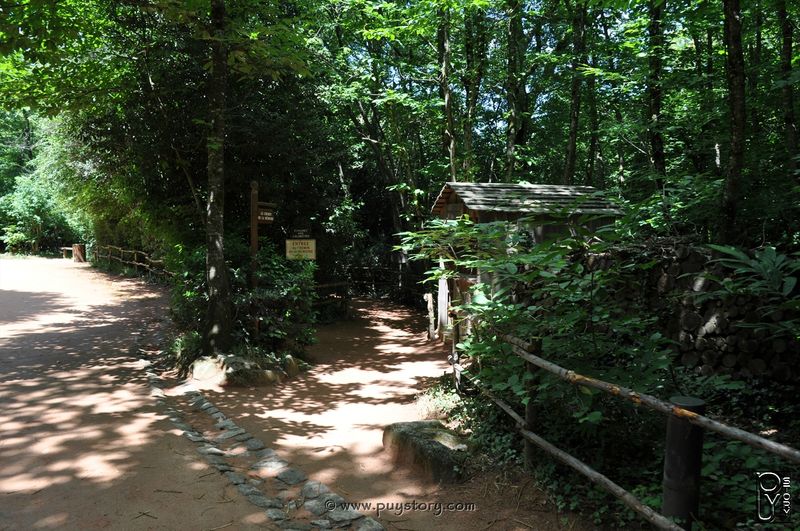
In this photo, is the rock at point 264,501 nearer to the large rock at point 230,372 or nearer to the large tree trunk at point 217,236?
the large rock at point 230,372

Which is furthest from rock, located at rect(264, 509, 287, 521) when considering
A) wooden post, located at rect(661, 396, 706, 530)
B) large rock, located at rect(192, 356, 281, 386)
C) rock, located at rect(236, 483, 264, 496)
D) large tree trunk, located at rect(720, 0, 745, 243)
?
large tree trunk, located at rect(720, 0, 745, 243)

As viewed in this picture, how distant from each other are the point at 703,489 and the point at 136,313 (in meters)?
11.8

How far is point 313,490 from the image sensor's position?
12.5 ft

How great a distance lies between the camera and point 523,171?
42.9ft

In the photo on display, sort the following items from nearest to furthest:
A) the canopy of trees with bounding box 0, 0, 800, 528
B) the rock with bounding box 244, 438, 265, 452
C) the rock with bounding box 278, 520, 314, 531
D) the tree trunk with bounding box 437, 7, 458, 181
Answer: the rock with bounding box 278, 520, 314, 531
the rock with bounding box 244, 438, 265, 452
the canopy of trees with bounding box 0, 0, 800, 528
the tree trunk with bounding box 437, 7, 458, 181

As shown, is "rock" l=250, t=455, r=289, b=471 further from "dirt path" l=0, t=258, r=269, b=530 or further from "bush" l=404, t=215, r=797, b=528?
"bush" l=404, t=215, r=797, b=528

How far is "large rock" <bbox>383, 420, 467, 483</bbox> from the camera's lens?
3746 millimetres

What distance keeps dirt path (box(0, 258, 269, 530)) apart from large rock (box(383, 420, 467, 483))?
4.14ft

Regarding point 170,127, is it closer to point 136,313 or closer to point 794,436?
point 136,313

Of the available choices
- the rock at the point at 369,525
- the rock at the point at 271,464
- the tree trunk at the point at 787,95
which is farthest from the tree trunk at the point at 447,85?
the rock at the point at 369,525

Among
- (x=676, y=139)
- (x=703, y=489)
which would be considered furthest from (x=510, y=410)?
(x=676, y=139)

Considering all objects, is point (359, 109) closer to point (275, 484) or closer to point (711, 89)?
point (711, 89)

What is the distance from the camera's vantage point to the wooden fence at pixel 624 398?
1825 mm

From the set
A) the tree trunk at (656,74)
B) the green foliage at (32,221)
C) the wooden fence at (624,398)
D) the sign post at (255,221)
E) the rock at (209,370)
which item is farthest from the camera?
the green foliage at (32,221)
